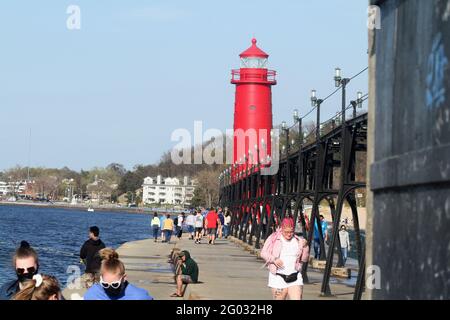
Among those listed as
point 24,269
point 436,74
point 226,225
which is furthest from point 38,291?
point 226,225

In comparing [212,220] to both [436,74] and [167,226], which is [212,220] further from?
[436,74]

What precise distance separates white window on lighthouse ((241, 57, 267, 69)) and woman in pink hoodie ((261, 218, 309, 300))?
5216 cm

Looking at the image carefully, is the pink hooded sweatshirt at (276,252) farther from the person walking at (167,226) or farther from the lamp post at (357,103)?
the person walking at (167,226)

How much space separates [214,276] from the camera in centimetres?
2416

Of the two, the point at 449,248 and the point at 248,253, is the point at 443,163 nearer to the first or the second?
the point at 449,248

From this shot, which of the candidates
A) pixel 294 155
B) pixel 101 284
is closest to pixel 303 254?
pixel 101 284

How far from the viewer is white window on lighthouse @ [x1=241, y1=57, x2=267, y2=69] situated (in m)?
64.9

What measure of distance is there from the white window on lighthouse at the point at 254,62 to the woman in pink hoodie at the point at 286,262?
5216cm

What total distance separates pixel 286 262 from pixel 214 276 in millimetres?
11514

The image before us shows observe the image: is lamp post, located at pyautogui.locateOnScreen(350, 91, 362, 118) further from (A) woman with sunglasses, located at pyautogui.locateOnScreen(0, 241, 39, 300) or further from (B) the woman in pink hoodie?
(A) woman with sunglasses, located at pyautogui.locateOnScreen(0, 241, 39, 300)

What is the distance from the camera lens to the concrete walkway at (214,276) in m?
19.1

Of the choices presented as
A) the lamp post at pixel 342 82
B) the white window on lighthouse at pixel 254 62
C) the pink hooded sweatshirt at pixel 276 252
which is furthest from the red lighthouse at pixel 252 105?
the pink hooded sweatshirt at pixel 276 252

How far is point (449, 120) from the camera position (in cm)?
617

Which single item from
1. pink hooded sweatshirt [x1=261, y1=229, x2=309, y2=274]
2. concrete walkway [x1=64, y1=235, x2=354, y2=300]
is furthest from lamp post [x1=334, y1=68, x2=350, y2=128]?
pink hooded sweatshirt [x1=261, y1=229, x2=309, y2=274]
